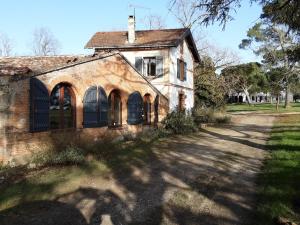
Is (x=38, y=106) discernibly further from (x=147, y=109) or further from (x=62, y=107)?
(x=147, y=109)

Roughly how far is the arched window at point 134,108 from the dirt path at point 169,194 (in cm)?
548

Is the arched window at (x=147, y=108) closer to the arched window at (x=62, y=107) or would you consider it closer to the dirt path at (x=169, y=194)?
the arched window at (x=62, y=107)

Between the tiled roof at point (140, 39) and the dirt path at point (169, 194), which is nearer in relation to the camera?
the dirt path at point (169, 194)

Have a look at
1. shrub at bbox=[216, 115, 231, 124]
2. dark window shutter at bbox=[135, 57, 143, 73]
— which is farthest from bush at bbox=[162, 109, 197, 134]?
shrub at bbox=[216, 115, 231, 124]

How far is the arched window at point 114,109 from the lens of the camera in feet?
58.0

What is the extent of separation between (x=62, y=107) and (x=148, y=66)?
504 inches

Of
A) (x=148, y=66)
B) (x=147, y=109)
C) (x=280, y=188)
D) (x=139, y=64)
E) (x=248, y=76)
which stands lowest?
(x=280, y=188)

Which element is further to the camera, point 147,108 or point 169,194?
point 147,108

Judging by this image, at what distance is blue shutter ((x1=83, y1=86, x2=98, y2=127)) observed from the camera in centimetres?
1539

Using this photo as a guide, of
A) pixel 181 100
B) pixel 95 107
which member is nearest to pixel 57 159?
pixel 95 107

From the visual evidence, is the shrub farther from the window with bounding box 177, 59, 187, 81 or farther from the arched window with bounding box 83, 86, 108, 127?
the arched window with bounding box 83, 86, 108, 127

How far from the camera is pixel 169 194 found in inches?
340

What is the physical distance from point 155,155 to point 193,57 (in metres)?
21.2

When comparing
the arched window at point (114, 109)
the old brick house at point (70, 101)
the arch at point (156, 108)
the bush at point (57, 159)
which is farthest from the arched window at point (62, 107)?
the arch at point (156, 108)
